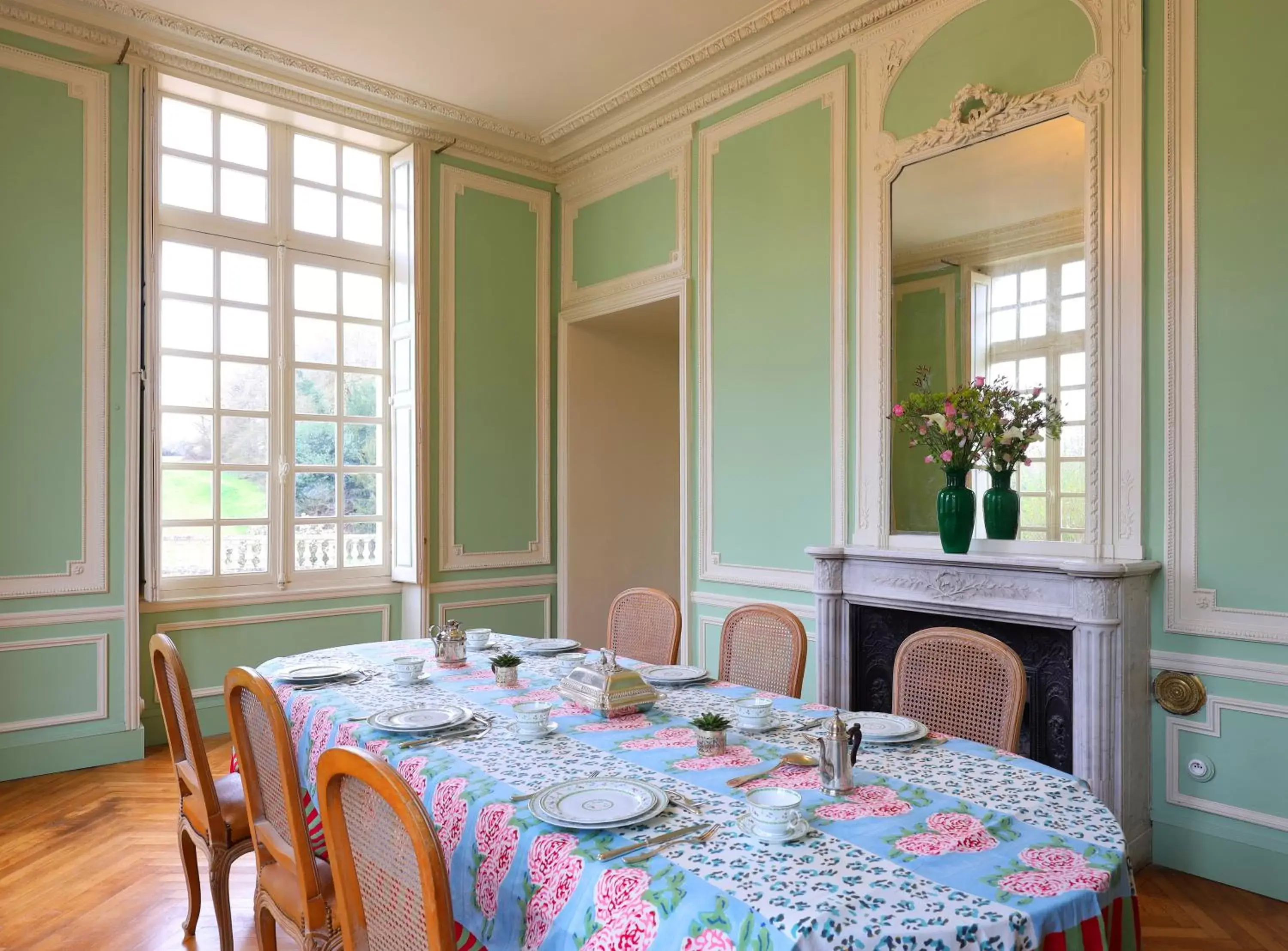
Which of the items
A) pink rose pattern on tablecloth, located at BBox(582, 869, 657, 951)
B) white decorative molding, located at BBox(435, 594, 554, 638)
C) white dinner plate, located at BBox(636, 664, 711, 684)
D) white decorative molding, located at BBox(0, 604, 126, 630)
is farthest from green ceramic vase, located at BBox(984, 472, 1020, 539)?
white decorative molding, located at BBox(0, 604, 126, 630)

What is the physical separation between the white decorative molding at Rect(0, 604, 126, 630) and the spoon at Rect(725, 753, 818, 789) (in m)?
3.52

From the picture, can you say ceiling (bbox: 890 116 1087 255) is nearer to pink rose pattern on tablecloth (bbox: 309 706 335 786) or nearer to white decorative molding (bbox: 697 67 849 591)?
white decorative molding (bbox: 697 67 849 591)

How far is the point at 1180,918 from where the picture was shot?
8.11 ft

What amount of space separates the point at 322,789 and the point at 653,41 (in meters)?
3.87

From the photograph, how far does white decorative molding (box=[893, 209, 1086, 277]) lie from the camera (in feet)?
10.1

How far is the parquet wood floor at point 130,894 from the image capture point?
237 cm

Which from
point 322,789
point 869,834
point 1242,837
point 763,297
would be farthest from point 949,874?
point 763,297

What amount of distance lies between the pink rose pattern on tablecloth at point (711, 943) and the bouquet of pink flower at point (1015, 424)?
2503mm

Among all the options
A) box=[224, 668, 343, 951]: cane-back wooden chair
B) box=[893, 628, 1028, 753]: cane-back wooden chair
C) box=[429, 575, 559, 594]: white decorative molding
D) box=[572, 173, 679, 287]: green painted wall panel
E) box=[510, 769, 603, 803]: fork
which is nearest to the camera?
box=[510, 769, 603, 803]: fork

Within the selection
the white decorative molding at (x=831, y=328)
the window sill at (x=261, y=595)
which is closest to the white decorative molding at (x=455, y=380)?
the window sill at (x=261, y=595)

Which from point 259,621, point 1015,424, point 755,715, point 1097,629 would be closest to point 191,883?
point 755,715

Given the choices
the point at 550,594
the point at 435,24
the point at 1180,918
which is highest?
the point at 435,24

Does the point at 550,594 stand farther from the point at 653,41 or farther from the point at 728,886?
Answer: the point at 728,886

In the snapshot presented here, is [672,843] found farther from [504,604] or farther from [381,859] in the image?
[504,604]
